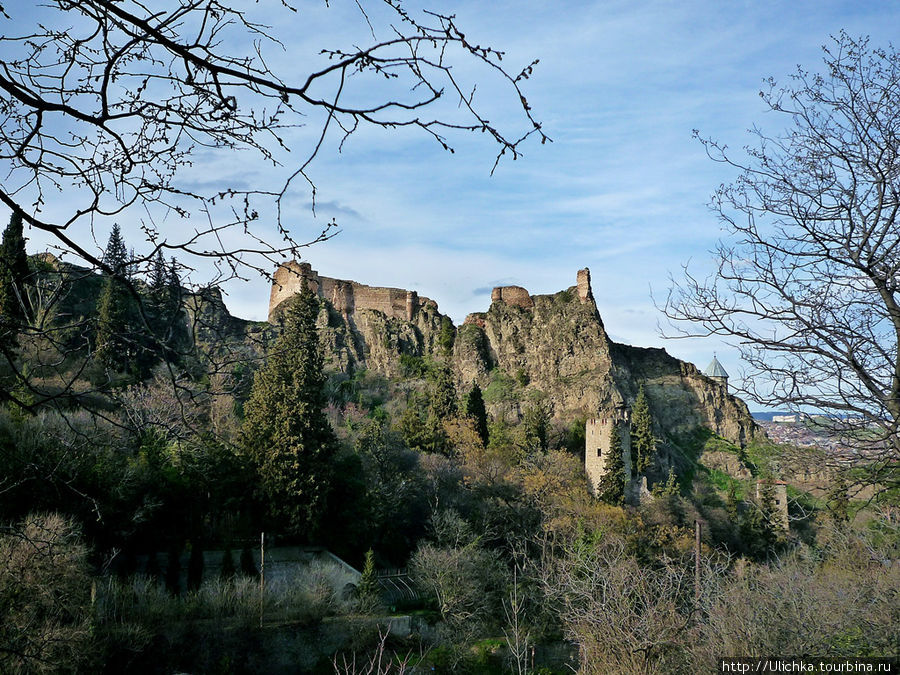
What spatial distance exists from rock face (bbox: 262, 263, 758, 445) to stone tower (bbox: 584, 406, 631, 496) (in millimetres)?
4357

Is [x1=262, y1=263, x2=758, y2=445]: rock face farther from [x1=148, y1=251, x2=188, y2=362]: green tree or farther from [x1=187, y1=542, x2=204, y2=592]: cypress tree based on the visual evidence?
[x1=148, y1=251, x2=188, y2=362]: green tree

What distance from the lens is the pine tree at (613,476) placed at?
28641 mm

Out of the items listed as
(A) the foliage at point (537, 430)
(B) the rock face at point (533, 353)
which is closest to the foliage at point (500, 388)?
(B) the rock face at point (533, 353)

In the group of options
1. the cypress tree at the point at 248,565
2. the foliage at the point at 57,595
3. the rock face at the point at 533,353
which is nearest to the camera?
the foliage at the point at 57,595

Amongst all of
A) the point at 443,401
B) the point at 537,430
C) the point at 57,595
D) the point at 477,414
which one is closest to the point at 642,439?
the point at 537,430

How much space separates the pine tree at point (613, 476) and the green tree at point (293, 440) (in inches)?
504

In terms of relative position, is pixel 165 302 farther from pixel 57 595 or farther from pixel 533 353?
pixel 533 353

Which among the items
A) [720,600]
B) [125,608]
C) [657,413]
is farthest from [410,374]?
[720,600]

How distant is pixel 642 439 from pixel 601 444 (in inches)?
147

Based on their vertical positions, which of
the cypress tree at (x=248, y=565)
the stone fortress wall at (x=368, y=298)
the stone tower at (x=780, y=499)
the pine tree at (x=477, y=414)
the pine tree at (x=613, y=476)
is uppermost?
the stone fortress wall at (x=368, y=298)

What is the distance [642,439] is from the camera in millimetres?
36594

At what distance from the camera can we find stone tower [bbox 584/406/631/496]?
33250mm

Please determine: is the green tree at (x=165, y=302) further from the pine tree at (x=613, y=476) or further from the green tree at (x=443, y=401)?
the green tree at (x=443, y=401)

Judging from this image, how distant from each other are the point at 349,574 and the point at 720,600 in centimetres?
1066
